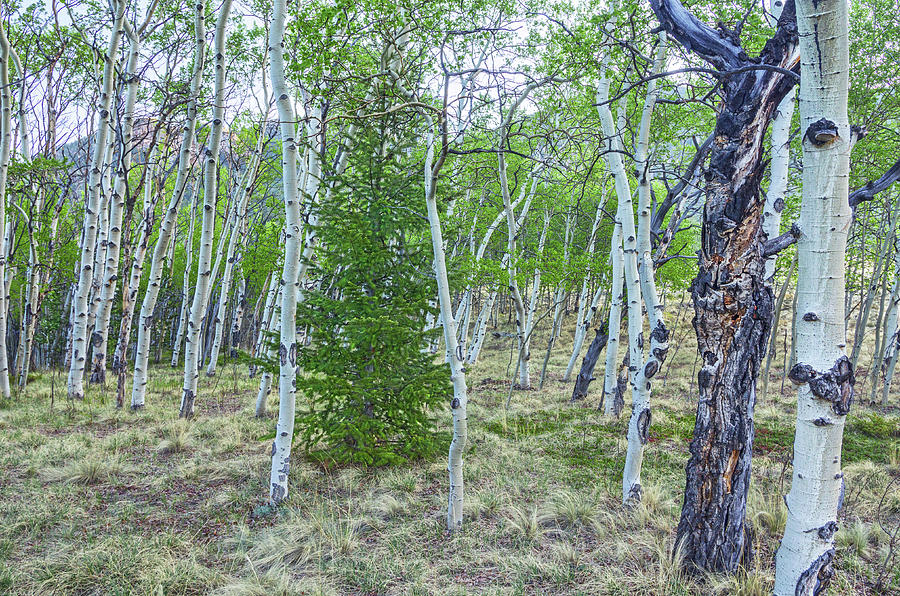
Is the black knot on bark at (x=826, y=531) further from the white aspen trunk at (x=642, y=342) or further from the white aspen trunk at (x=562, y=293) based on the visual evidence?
the white aspen trunk at (x=562, y=293)

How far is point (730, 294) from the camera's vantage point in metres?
3.11

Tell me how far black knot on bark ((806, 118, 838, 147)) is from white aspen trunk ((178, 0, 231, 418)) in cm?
635

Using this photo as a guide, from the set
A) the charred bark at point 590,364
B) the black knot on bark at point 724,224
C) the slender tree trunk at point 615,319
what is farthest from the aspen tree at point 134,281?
the charred bark at point 590,364

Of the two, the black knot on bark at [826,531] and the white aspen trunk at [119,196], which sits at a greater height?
the white aspen trunk at [119,196]

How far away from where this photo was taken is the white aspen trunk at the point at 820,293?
1862 millimetres

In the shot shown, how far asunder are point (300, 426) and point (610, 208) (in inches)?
544

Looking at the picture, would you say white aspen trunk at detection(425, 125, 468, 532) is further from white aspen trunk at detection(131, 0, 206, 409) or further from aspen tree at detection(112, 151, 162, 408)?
aspen tree at detection(112, 151, 162, 408)

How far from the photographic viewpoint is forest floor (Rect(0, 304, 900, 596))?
11.2 feet

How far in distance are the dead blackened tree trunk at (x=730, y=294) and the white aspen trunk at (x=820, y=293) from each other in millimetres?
1119

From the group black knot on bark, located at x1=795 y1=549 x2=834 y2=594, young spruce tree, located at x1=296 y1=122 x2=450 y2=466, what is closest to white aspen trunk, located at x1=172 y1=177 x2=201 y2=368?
young spruce tree, located at x1=296 y1=122 x2=450 y2=466

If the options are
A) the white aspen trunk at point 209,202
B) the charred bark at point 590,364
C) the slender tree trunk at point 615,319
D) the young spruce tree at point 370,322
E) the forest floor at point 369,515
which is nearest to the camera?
the forest floor at point 369,515

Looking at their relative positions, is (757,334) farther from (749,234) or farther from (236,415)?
(236,415)

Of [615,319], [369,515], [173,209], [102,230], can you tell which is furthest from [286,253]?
[102,230]


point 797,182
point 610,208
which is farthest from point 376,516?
point 610,208
